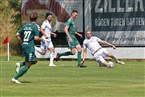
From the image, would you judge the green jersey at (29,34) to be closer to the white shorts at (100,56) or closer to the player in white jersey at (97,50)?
the player in white jersey at (97,50)

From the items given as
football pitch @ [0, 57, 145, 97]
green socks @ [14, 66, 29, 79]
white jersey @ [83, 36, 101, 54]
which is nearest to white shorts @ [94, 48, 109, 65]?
white jersey @ [83, 36, 101, 54]

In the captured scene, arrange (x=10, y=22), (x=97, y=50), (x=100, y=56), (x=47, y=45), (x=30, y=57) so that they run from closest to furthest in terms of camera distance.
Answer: (x=30, y=57)
(x=100, y=56)
(x=97, y=50)
(x=47, y=45)
(x=10, y=22)

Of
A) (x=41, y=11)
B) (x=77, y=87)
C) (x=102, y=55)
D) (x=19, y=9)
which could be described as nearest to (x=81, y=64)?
(x=102, y=55)

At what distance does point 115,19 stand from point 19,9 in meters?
7.66

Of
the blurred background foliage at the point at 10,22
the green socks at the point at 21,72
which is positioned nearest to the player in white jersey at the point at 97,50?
the green socks at the point at 21,72

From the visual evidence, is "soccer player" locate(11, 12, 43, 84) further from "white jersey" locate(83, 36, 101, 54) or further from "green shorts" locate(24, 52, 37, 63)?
"white jersey" locate(83, 36, 101, 54)

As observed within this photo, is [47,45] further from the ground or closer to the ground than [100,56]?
further from the ground

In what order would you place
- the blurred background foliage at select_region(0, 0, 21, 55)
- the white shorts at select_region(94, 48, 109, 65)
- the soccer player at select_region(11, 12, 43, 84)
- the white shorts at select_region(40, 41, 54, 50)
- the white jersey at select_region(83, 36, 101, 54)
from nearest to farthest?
1. the soccer player at select_region(11, 12, 43, 84)
2. the white shorts at select_region(94, 48, 109, 65)
3. the white jersey at select_region(83, 36, 101, 54)
4. the white shorts at select_region(40, 41, 54, 50)
5. the blurred background foliage at select_region(0, 0, 21, 55)

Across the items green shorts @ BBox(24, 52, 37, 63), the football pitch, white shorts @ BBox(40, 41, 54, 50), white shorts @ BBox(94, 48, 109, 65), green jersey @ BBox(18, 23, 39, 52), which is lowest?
white shorts @ BBox(94, 48, 109, 65)

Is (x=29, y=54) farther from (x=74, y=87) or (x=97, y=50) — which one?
(x=97, y=50)

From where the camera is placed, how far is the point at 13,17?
4266 centimetres

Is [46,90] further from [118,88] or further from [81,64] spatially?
[81,64]

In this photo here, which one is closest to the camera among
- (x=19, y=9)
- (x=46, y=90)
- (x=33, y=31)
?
(x=46, y=90)

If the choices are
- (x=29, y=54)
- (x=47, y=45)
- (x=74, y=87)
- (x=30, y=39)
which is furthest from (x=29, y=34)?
(x=47, y=45)
